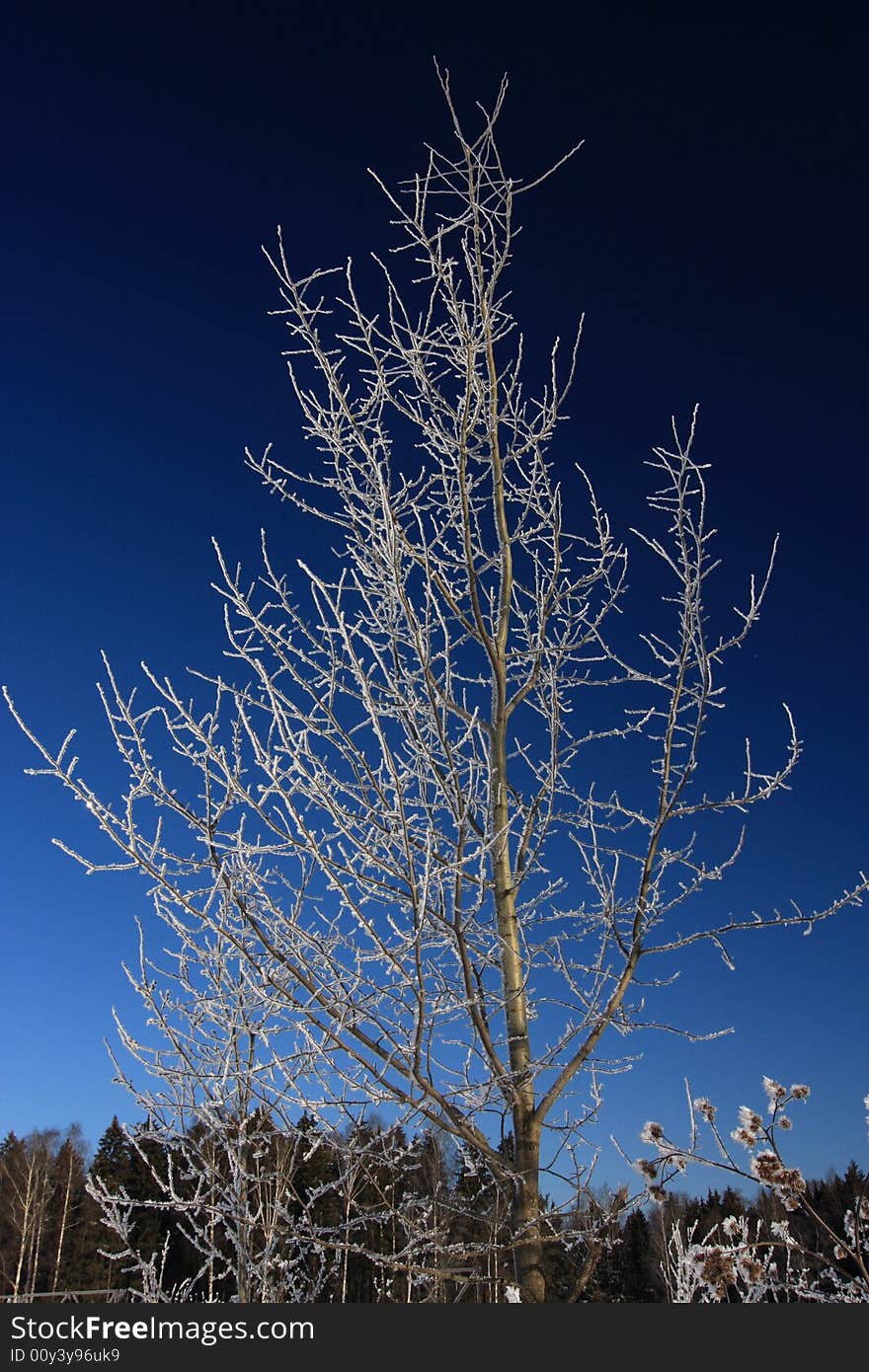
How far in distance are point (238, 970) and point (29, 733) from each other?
50.3 inches

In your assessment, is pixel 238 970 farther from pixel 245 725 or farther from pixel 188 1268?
pixel 188 1268

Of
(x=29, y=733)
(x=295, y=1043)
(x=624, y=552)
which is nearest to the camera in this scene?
(x=29, y=733)

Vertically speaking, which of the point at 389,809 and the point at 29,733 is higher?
the point at 29,733

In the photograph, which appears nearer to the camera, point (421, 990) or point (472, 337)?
point (421, 990)

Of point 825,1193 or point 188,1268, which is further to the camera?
point 188,1268

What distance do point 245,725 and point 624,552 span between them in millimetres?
1796

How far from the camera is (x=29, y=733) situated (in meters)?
2.60

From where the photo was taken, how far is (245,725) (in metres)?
2.70

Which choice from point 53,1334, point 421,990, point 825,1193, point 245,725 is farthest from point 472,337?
point 825,1193

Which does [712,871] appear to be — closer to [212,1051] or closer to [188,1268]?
[212,1051]

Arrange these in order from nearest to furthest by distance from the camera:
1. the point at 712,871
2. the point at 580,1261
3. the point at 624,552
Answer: the point at 580,1261, the point at 712,871, the point at 624,552

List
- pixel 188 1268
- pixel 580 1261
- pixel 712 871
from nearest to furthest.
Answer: pixel 580 1261 < pixel 712 871 < pixel 188 1268

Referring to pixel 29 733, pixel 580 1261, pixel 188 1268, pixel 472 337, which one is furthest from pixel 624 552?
pixel 188 1268

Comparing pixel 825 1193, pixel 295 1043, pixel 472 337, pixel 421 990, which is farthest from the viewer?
pixel 825 1193
